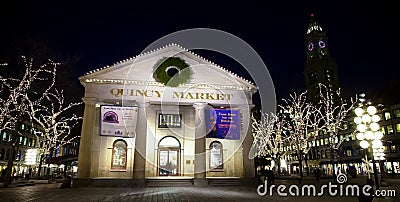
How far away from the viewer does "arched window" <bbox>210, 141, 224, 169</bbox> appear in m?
22.7

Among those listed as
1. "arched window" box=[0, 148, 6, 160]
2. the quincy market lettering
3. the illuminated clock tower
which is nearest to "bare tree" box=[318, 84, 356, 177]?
the illuminated clock tower

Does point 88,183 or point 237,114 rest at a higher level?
point 237,114

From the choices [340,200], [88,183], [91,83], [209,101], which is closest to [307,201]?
[340,200]

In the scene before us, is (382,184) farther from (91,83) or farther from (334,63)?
(334,63)

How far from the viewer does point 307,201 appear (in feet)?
36.1

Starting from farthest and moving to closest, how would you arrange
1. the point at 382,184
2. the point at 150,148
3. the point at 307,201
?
the point at 150,148, the point at 382,184, the point at 307,201

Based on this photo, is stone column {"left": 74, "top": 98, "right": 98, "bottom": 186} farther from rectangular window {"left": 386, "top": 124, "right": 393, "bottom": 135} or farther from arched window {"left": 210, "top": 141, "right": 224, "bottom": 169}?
rectangular window {"left": 386, "top": 124, "right": 393, "bottom": 135}

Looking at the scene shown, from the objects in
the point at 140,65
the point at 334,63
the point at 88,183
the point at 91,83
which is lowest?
the point at 88,183

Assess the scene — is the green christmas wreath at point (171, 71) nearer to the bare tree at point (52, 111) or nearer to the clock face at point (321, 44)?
the bare tree at point (52, 111)

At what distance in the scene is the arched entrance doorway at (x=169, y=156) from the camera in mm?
22344

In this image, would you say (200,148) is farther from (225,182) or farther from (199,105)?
(199,105)

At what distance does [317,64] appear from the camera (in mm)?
A: 90688

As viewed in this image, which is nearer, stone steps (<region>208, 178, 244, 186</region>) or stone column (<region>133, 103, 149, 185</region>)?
stone column (<region>133, 103, 149, 185</region>)

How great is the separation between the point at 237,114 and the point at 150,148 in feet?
26.0
